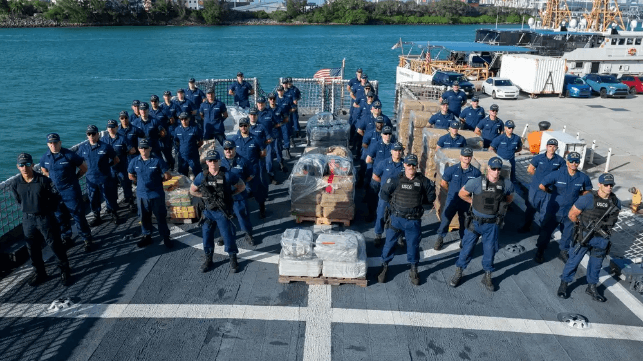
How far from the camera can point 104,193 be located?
9.09 meters

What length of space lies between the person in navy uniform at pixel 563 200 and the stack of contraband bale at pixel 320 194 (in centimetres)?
337

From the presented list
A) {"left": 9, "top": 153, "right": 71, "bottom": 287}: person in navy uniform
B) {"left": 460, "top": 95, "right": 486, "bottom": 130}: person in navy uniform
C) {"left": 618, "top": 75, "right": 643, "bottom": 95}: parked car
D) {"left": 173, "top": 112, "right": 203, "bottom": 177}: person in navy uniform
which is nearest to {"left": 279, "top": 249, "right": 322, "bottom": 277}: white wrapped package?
{"left": 9, "top": 153, "right": 71, "bottom": 287}: person in navy uniform

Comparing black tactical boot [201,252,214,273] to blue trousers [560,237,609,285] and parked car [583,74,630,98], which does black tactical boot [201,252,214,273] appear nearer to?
blue trousers [560,237,609,285]

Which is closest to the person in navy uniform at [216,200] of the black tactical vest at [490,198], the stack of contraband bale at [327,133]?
the black tactical vest at [490,198]

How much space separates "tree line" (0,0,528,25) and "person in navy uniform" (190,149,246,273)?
344 feet

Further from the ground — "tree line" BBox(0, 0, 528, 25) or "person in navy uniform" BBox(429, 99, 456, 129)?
"tree line" BBox(0, 0, 528, 25)

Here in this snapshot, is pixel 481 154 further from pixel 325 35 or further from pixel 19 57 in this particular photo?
pixel 325 35

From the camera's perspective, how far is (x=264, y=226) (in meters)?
9.36

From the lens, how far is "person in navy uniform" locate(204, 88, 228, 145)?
40.6ft

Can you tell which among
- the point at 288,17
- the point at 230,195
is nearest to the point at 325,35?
the point at 288,17

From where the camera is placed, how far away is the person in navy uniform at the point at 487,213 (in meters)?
6.91

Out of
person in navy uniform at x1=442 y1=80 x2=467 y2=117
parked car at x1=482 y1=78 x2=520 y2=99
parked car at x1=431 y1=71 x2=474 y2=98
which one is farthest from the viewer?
parked car at x1=431 y1=71 x2=474 y2=98

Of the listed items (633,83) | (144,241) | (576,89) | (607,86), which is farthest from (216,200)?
(633,83)

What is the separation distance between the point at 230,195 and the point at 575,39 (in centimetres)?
3592
